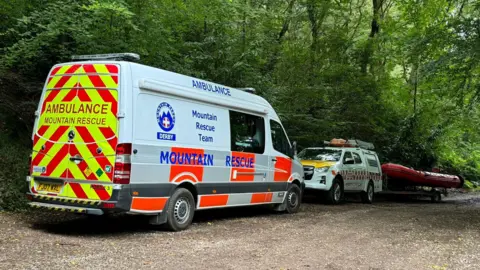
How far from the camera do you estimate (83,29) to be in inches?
369

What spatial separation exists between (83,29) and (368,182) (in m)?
11.9

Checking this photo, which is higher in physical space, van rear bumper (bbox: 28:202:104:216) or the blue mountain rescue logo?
the blue mountain rescue logo

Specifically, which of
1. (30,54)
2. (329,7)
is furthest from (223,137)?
(329,7)

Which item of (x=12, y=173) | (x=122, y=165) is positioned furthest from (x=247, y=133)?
(x=12, y=173)

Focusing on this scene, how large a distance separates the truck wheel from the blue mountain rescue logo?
3.37 ft

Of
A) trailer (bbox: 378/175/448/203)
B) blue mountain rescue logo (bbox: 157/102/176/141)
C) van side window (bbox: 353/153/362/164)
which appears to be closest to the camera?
blue mountain rescue logo (bbox: 157/102/176/141)

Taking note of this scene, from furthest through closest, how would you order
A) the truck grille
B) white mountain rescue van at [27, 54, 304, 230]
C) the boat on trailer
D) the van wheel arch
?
the boat on trailer, the truck grille, the van wheel arch, white mountain rescue van at [27, 54, 304, 230]

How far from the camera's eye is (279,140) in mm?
11422

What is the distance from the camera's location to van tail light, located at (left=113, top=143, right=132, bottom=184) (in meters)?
7.17

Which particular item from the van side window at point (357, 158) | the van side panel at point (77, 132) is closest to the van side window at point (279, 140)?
the van side panel at point (77, 132)

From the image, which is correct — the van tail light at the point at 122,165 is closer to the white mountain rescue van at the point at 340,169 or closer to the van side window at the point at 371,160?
the white mountain rescue van at the point at 340,169

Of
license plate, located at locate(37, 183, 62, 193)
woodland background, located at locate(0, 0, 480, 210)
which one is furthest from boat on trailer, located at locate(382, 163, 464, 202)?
license plate, located at locate(37, 183, 62, 193)

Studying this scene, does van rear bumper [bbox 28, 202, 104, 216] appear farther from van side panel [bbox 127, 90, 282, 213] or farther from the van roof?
the van roof

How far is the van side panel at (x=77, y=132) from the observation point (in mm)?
7285
